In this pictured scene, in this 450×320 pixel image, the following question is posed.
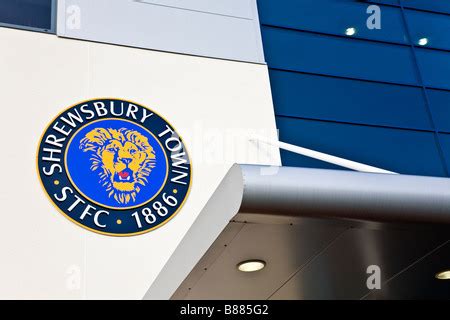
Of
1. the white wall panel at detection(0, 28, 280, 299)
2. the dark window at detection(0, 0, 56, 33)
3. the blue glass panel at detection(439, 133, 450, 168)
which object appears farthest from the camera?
the blue glass panel at detection(439, 133, 450, 168)

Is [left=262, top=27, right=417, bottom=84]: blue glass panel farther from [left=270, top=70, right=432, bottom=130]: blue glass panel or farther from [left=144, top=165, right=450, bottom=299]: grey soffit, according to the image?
[left=144, top=165, right=450, bottom=299]: grey soffit

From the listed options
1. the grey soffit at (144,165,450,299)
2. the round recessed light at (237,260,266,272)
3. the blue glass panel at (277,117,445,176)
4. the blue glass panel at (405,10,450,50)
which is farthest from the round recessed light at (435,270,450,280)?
the blue glass panel at (405,10,450,50)

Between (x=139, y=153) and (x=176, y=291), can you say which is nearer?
(x=176, y=291)

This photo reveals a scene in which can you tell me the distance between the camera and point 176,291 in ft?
21.7

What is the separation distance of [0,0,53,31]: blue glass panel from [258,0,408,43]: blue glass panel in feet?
11.8

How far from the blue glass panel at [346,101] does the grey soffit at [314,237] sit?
16.8 feet

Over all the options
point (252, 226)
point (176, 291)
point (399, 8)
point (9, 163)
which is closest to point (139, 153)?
point (9, 163)

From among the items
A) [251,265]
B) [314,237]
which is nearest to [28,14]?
[251,265]

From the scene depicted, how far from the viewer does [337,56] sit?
12641mm

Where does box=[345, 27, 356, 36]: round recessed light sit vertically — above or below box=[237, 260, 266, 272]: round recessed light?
above

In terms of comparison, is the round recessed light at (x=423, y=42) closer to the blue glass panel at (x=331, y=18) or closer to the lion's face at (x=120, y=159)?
the blue glass panel at (x=331, y=18)

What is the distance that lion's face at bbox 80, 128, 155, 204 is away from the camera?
10.1 meters
